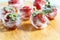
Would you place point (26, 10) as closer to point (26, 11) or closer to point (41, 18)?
point (26, 11)

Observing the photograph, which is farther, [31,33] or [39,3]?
[39,3]

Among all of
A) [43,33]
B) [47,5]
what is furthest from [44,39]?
[47,5]

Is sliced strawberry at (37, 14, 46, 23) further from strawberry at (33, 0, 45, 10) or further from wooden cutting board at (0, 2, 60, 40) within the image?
strawberry at (33, 0, 45, 10)

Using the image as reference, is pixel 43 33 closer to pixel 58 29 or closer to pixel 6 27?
pixel 58 29

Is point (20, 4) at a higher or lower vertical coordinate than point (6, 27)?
higher

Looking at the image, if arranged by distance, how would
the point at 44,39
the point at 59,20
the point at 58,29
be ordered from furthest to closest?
the point at 59,20 < the point at 58,29 < the point at 44,39

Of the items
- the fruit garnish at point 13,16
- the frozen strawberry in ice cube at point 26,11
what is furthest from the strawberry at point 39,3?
the fruit garnish at point 13,16

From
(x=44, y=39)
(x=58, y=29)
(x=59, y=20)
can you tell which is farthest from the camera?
(x=59, y=20)

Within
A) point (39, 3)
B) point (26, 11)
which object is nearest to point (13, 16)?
point (26, 11)

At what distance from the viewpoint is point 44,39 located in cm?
104

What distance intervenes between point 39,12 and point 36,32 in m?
0.12

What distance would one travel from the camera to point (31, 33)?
3.64ft

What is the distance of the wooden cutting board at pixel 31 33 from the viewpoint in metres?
1.06

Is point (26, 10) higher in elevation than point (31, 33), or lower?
higher
